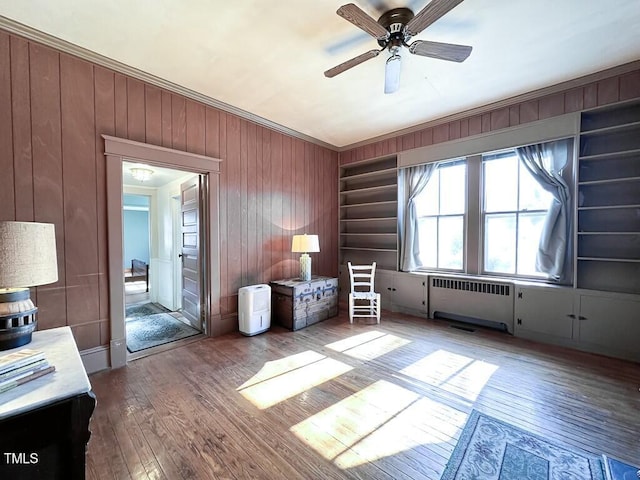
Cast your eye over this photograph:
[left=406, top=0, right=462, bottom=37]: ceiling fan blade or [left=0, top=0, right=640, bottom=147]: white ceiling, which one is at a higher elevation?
[left=0, top=0, right=640, bottom=147]: white ceiling

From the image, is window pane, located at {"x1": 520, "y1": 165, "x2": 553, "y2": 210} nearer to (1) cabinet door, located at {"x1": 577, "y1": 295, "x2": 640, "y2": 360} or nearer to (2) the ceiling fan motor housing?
(1) cabinet door, located at {"x1": 577, "y1": 295, "x2": 640, "y2": 360}

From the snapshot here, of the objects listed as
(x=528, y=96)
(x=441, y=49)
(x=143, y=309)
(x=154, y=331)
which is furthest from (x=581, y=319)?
(x=143, y=309)

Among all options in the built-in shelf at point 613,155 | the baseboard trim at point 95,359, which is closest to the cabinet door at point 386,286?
the built-in shelf at point 613,155

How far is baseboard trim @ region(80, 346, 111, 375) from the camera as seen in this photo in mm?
2559

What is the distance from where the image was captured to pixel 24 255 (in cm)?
137

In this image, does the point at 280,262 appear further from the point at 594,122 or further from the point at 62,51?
the point at 594,122

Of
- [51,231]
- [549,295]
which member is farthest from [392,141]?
[51,231]

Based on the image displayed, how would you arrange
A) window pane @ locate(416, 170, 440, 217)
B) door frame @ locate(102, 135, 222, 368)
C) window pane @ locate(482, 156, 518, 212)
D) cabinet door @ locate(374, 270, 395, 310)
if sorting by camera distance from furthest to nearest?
cabinet door @ locate(374, 270, 395, 310)
window pane @ locate(416, 170, 440, 217)
window pane @ locate(482, 156, 518, 212)
door frame @ locate(102, 135, 222, 368)

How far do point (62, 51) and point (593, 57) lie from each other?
193 inches

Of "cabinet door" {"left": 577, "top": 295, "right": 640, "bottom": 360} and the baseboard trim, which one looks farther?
"cabinet door" {"left": 577, "top": 295, "right": 640, "bottom": 360}

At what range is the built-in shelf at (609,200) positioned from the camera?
9.53ft

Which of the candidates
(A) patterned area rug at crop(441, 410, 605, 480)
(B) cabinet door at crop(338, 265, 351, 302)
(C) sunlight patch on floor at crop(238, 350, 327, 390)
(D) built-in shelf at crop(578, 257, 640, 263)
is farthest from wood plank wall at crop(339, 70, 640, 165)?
(C) sunlight patch on floor at crop(238, 350, 327, 390)

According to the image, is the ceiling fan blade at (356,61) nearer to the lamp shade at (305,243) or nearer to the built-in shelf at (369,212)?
the lamp shade at (305,243)

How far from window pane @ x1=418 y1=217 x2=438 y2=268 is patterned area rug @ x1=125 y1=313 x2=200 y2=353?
3578 millimetres
